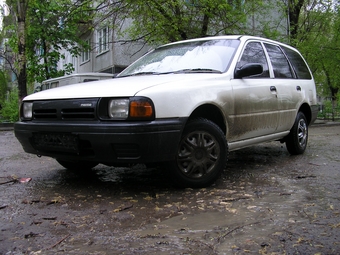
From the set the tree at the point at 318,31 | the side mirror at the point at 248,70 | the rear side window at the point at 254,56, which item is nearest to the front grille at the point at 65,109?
the side mirror at the point at 248,70

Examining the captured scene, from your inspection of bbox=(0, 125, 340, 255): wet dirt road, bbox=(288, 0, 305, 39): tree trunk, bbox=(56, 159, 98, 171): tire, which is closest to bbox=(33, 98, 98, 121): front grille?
bbox=(0, 125, 340, 255): wet dirt road

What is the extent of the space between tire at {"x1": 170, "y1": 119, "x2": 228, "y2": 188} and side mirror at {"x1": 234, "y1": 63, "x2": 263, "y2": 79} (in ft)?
2.53

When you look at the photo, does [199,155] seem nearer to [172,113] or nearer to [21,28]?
[172,113]

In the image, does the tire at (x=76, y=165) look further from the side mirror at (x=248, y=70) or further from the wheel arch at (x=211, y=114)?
the side mirror at (x=248, y=70)

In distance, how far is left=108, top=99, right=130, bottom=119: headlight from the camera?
10.9 feet

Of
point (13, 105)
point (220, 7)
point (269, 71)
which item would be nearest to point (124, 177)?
point (269, 71)

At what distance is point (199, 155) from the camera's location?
376 centimetres

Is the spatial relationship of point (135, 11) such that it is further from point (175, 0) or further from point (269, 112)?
point (269, 112)

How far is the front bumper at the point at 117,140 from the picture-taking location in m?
3.27

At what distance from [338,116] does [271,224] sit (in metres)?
18.2

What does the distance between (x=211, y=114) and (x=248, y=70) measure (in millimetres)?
659

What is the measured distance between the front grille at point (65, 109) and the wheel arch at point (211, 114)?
1008 mm

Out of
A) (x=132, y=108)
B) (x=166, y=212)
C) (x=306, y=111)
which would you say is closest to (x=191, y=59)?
(x=132, y=108)

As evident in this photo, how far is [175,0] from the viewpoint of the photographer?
12328 mm
